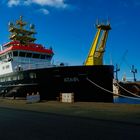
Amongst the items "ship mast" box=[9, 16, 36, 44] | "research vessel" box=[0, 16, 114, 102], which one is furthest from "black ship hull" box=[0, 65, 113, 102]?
"ship mast" box=[9, 16, 36, 44]

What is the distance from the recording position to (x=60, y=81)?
24.5 metres

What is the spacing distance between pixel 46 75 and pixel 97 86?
4.59 m

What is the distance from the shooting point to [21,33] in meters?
36.1

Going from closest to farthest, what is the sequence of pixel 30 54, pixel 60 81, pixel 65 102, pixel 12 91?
pixel 65 102 → pixel 60 81 → pixel 12 91 → pixel 30 54

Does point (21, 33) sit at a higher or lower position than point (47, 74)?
higher

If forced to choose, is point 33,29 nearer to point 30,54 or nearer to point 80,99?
point 30,54

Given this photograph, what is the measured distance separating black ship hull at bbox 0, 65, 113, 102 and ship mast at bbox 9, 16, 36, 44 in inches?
360

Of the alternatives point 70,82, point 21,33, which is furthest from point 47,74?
point 21,33

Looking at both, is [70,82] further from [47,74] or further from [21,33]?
[21,33]

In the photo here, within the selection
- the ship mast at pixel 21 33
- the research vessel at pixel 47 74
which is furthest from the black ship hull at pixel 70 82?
the ship mast at pixel 21 33

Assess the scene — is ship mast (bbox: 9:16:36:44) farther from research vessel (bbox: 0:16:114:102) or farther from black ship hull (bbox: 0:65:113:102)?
black ship hull (bbox: 0:65:113:102)

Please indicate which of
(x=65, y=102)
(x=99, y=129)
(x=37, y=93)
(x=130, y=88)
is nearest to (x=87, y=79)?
(x=65, y=102)

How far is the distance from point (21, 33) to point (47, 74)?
1269 cm

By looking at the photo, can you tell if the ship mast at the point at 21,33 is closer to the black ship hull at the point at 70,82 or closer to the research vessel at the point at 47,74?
the research vessel at the point at 47,74
